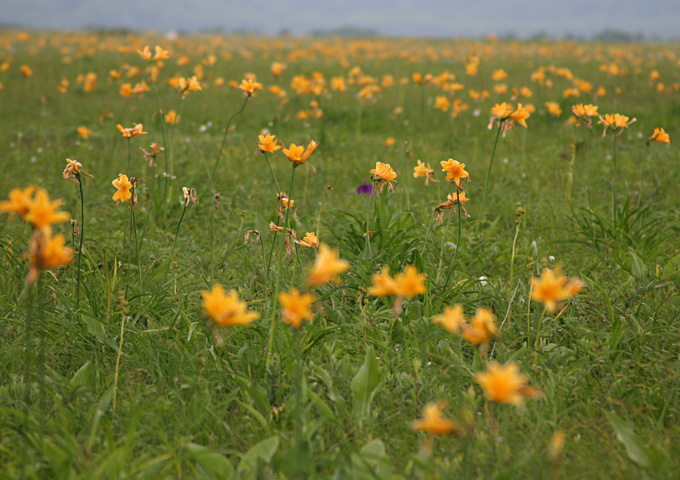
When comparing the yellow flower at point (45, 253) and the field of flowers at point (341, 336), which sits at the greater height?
the yellow flower at point (45, 253)

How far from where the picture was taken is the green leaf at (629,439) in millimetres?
1532

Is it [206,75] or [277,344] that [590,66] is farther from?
[277,344]

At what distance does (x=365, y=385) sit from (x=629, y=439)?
813mm

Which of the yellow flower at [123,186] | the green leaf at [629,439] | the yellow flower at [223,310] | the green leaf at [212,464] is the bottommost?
the green leaf at [212,464]

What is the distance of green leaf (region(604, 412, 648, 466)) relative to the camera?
1532mm

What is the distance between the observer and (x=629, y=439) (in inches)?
61.8

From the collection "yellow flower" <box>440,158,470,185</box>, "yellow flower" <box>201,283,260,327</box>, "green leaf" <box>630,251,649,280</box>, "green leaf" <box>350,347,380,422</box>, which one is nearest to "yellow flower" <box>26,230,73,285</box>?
"yellow flower" <box>201,283,260,327</box>

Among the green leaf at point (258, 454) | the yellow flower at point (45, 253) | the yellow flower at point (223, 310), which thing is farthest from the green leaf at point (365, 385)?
the yellow flower at point (45, 253)

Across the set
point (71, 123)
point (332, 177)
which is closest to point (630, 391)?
point (332, 177)

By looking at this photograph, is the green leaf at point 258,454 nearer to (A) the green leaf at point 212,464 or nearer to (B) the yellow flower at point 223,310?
(A) the green leaf at point 212,464

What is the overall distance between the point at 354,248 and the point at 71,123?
507 cm

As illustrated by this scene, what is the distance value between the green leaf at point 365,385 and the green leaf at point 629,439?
735 millimetres

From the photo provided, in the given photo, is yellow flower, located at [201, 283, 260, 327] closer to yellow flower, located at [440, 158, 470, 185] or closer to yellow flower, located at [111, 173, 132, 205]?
yellow flower, located at [111, 173, 132, 205]

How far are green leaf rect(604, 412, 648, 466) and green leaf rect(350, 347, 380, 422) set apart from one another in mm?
735
